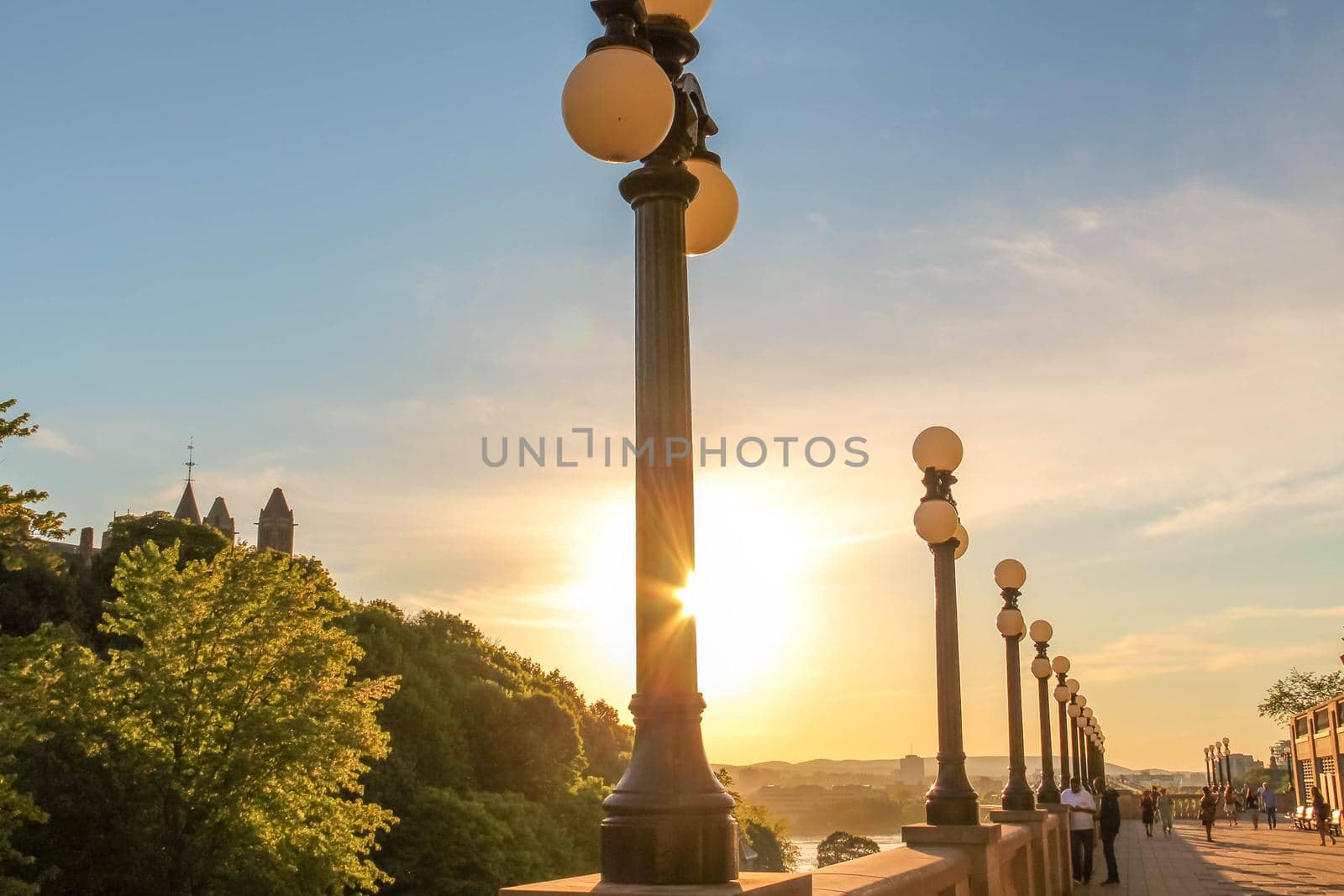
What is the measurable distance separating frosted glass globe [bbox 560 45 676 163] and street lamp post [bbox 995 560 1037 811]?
1353cm

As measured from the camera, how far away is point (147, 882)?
3375cm

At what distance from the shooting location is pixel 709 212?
6191 mm

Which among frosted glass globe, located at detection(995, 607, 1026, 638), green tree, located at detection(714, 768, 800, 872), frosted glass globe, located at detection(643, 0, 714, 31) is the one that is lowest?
green tree, located at detection(714, 768, 800, 872)

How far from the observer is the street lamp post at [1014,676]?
16469mm

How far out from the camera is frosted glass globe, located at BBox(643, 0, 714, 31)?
5.48 metres

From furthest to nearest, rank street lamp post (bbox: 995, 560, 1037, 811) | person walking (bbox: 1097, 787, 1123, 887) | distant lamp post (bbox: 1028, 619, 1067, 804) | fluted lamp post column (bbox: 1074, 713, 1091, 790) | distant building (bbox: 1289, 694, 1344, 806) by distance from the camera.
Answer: distant building (bbox: 1289, 694, 1344, 806)
fluted lamp post column (bbox: 1074, 713, 1091, 790)
distant lamp post (bbox: 1028, 619, 1067, 804)
person walking (bbox: 1097, 787, 1123, 887)
street lamp post (bbox: 995, 560, 1037, 811)

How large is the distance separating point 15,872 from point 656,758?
3507 cm

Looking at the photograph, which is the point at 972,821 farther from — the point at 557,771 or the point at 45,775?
the point at 557,771

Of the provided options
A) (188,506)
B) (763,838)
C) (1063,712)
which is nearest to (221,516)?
(188,506)

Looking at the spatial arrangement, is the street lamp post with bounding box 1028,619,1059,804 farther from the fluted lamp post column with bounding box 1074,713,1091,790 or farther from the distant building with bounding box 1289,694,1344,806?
the distant building with bounding box 1289,694,1344,806

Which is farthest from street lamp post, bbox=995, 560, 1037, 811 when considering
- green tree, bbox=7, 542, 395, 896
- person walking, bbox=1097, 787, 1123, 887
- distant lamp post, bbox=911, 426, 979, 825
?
green tree, bbox=7, 542, 395, 896

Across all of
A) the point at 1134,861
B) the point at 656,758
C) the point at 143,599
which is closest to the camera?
the point at 656,758

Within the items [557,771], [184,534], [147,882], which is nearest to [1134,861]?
[147,882]

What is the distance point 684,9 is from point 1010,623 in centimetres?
1382
